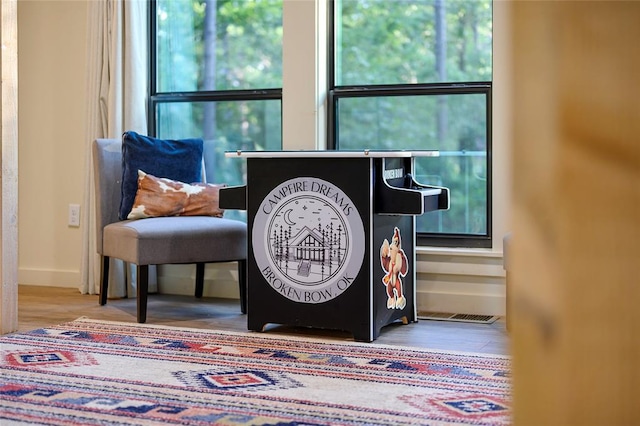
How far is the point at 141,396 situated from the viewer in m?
2.44

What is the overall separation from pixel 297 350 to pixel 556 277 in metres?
2.46

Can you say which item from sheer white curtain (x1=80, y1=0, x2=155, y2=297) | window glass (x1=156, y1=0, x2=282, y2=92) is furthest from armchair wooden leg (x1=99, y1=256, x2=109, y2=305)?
window glass (x1=156, y1=0, x2=282, y2=92)

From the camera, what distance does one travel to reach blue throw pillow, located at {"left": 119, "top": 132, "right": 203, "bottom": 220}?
4.10m

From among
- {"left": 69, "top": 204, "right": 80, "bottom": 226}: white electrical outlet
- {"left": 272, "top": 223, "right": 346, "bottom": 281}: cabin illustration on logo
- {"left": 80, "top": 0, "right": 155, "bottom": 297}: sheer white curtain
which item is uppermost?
{"left": 80, "top": 0, "right": 155, "bottom": 297}: sheer white curtain

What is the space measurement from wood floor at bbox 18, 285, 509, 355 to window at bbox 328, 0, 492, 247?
0.63 metres

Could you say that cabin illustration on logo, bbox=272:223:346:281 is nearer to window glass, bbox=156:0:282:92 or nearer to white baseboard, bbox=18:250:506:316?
white baseboard, bbox=18:250:506:316

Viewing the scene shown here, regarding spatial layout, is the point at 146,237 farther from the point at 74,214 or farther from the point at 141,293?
the point at 74,214

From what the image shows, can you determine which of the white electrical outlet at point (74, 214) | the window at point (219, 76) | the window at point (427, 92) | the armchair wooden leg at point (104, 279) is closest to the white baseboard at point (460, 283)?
the window at point (427, 92)

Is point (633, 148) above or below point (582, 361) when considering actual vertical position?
above

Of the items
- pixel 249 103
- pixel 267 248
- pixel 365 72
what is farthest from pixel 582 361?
pixel 249 103

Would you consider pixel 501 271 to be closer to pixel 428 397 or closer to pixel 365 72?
pixel 365 72

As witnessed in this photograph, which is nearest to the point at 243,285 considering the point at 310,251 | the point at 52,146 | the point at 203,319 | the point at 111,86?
the point at 203,319

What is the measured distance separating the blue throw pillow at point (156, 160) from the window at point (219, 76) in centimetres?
28

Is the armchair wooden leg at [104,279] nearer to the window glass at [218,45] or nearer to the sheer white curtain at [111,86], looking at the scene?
the sheer white curtain at [111,86]
